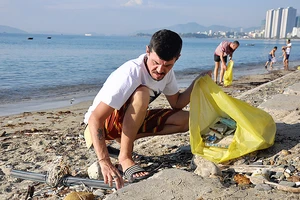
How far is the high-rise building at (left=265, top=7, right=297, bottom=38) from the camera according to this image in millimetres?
139125

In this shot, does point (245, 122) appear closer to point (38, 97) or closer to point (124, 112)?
point (124, 112)

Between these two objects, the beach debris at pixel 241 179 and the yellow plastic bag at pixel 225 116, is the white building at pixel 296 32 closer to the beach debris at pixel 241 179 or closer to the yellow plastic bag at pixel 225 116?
the yellow plastic bag at pixel 225 116

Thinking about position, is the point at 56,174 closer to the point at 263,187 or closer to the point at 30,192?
the point at 30,192

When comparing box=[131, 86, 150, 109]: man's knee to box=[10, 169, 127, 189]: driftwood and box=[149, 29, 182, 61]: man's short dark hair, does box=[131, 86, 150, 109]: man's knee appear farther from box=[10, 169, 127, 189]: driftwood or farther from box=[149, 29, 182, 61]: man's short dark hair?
box=[10, 169, 127, 189]: driftwood

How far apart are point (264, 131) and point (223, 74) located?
6809 mm

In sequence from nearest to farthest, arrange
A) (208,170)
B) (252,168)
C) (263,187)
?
(263,187)
(208,170)
(252,168)

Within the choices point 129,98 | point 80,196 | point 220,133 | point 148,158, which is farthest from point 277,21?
point 80,196

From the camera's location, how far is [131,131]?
2.58m

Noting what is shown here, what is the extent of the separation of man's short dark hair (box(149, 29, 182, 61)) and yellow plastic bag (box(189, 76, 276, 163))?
65cm

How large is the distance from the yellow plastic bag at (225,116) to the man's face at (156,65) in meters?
0.51

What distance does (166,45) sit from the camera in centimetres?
235

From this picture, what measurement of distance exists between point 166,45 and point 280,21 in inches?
5979

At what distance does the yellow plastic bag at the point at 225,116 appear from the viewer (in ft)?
8.65

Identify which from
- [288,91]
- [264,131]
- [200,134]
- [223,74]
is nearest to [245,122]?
[264,131]
